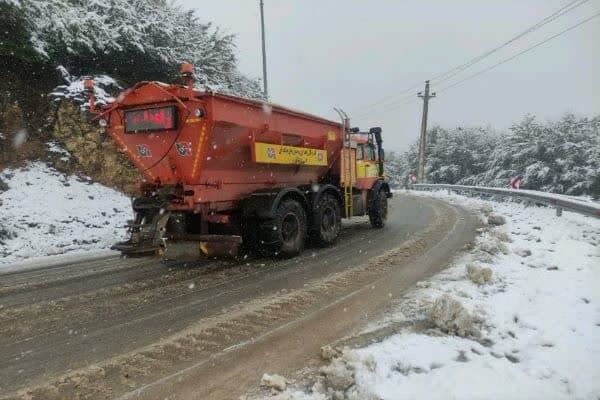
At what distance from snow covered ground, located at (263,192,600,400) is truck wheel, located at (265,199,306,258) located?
274 cm

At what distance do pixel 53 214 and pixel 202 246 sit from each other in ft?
16.2

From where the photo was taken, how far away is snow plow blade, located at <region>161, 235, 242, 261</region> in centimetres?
752

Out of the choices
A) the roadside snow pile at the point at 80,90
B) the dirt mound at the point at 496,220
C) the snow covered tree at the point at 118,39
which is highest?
the snow covered tree at the point at 118,39

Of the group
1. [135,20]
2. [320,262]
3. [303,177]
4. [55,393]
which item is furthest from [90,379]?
[135,20]

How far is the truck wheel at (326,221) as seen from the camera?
9352 millimetres

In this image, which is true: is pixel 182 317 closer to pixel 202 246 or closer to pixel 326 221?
pixel 202 246

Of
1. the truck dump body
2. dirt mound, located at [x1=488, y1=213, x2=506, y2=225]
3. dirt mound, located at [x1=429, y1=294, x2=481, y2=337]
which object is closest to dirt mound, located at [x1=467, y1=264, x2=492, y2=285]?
dirt mound, located at [x1=429, y1=294, x2=481, y2=337]

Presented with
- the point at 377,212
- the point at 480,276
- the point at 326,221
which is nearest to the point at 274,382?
the point at 480,276

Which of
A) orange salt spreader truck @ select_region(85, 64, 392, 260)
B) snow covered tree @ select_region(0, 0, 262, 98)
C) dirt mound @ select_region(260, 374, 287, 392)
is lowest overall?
dirt mound @ select_region(260, 374, 287, 392)

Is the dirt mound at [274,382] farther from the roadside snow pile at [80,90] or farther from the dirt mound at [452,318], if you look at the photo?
the roadside snow pile at [80,90]

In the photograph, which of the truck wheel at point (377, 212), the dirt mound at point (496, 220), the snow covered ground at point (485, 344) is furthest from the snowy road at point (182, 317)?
the dirt mound at point (496, 220)

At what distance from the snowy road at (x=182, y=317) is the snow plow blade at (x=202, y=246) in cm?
27

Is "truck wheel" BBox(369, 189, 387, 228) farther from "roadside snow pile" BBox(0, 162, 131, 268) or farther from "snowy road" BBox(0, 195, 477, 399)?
A: "roadside snow pile" BBox(0, 162, 131, 268)

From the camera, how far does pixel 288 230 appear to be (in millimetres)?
8680
